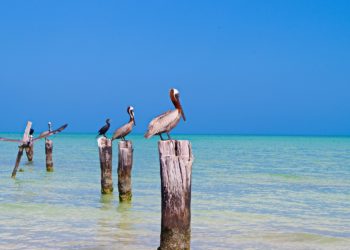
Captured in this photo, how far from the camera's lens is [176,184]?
8.46 m

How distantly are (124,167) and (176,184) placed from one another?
23.1ft

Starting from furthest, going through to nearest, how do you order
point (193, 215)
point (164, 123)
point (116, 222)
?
point (193, 215) < point (116, 222) < point (164, 123)

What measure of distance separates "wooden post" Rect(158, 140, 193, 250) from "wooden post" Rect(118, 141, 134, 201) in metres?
6.54

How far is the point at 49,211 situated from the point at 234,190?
737cm

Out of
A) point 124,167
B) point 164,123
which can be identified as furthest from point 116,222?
point 164,123

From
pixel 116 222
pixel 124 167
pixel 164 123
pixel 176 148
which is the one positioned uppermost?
pixel 164 123

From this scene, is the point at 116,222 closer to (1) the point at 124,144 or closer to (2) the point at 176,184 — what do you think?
(1) the point at 124,144

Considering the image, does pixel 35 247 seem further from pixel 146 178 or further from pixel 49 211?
pixel 146 178

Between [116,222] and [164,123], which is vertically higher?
[164,123]

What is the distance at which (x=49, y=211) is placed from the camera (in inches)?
552

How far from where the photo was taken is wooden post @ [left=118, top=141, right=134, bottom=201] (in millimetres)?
15140

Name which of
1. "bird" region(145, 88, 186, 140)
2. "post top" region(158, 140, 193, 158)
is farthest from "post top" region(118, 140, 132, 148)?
"post top" region(158, 140, 193, 158)

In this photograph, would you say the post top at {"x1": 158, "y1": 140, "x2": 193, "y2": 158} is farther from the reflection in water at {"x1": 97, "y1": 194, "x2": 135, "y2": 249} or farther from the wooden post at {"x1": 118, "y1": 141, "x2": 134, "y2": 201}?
the wooden post at {"x1": 118, "y1": 141, "x2": 134, "y2": 201}

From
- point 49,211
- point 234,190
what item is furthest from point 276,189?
point 49,211
